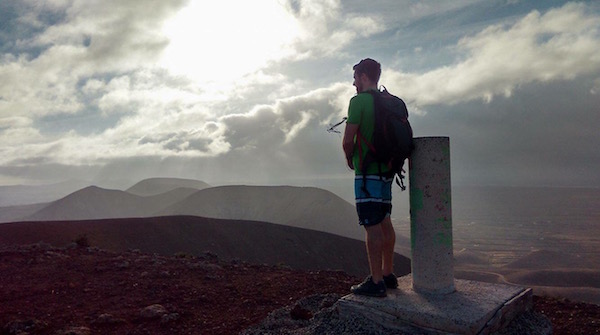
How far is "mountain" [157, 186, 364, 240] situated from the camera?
107m

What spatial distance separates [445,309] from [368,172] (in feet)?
5.33

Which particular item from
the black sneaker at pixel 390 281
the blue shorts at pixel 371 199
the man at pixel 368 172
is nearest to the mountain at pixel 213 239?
the black sneaker at pixel 390 281

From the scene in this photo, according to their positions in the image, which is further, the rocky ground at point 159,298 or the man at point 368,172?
the rocky ground at point 159,298

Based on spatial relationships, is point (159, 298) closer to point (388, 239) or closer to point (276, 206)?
point (388, 239)

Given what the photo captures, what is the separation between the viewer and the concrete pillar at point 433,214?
4.80 m

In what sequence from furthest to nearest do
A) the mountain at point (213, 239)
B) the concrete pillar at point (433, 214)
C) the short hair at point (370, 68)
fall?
1. the mountain at point (213, 239)
2. the concrete pillar at point (433, 214)
3. the short hair at point (370, 68)

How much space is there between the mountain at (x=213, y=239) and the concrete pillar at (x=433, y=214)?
20595 mm

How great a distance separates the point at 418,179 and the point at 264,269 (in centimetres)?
674

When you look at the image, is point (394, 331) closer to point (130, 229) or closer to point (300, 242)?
point (130, 229)

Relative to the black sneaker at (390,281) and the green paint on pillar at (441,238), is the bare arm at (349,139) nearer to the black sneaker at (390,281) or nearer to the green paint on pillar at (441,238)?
the green paint on pillar at (441,238)

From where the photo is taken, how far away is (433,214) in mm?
4801

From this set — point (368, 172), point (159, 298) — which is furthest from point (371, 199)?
point (159, 298)

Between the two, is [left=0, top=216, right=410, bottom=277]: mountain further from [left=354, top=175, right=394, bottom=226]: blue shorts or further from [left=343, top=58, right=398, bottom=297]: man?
[left=354, top=175, right=394, bottom=226]: blue shorts

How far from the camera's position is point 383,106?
180 inches
